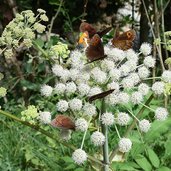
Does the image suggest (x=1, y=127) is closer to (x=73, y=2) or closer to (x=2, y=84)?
(x=2, y=84)

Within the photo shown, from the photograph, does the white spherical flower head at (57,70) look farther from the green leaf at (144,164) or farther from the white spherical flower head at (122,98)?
the green leaf at (144,164)

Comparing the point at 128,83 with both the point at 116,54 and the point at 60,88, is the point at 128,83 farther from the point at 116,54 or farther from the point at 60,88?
the point at 60,88

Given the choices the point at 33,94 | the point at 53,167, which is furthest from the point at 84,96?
the point at 33,94

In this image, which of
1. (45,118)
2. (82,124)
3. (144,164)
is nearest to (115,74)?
(82,124)

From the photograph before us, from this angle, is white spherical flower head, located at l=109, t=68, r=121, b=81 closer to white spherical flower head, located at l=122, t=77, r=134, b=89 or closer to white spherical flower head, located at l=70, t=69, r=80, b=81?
white spherical flower head, located at l=122, t=77, r=134, b=89

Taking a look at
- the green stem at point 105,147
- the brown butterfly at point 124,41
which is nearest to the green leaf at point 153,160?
the green stem at point 105,147

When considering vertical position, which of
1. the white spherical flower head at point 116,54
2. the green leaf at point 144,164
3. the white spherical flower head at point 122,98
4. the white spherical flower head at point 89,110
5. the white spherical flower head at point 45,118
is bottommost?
the green leaf at point 144,164
